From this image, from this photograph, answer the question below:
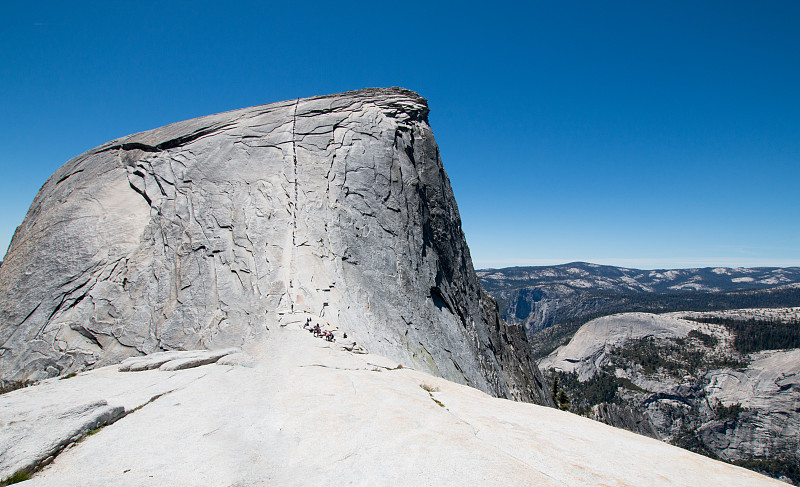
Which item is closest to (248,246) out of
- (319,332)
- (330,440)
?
(319,332)

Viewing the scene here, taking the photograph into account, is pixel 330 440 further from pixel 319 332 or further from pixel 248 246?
pixel 248 246

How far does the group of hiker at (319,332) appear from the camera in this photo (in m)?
15.6

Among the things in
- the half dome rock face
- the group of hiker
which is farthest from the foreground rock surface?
the half dome rock face

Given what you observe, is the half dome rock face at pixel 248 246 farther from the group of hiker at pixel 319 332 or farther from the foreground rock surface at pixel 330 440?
the foreground rock surface at pixel 330 440

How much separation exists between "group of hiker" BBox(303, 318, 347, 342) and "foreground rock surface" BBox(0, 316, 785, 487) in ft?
10.7

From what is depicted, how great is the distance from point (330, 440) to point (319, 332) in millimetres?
8162

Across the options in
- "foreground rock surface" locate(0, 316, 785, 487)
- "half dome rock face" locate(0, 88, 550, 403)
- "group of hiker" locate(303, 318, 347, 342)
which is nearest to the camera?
"foreground rock surface" locate(0, 316, 785, 487)

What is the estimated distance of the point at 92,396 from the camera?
9742mm

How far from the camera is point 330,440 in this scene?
7.98 metres

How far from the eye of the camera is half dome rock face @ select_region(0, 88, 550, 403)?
19047mm

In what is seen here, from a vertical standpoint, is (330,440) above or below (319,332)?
below

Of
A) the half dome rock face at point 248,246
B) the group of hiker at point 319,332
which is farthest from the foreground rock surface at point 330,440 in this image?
the half dome rock face at point 248,246

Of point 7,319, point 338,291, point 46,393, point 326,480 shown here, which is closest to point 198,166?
point 7,319

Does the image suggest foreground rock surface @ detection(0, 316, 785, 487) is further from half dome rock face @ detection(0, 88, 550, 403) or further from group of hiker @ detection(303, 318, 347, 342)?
half dome rock face @ detection(0, 88, 550, 403)
